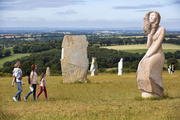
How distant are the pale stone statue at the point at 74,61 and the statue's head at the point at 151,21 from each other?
32.0 feet

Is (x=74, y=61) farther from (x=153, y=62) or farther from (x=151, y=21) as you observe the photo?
(x=153, y=62)

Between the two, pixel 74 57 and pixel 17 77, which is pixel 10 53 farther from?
pixel 17 77

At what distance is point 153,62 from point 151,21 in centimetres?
184

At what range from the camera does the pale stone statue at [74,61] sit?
77.6 ft

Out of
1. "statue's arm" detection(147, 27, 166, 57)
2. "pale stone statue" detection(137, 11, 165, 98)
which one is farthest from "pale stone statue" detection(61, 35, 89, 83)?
"statue's arm" detection(147, 27, 166, 57)

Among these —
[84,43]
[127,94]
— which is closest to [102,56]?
[84,43]

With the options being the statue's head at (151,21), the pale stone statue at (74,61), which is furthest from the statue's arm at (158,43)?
the pale stone statue at (74,61)

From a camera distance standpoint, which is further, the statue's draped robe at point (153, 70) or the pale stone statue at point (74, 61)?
the pale stone statue at point (74, 61)

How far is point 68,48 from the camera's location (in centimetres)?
2377

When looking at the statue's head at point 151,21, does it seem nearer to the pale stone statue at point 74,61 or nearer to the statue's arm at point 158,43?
the statue's arm at point 158,43

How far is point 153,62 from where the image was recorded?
1402 cm

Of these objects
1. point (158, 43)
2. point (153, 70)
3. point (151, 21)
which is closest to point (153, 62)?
point (153, 70)

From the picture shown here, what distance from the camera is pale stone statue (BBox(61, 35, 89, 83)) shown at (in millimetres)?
23641

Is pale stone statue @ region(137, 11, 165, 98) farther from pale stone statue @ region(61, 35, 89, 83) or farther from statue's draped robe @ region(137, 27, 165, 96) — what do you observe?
pale stone statue @ region(61, 35, 89, 83)
